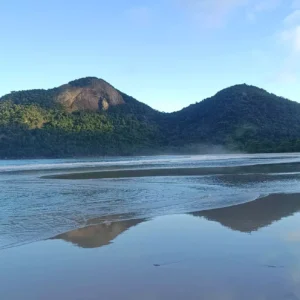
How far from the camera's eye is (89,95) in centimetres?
12712

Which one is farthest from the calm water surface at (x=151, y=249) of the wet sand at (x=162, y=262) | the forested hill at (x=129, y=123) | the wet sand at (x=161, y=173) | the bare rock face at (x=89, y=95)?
the bare rock face at (x=89, y=95)

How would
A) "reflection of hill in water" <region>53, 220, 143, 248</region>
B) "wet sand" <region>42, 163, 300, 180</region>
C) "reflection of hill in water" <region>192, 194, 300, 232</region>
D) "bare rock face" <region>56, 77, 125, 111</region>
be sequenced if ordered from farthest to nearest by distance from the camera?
"bare rock face" <region>56, 77, 125, 111</region>
"wet sand" <region>42, 163, 300, 180</region>
"reflection of hill in water" <region>192, 194, 300, 232</region>
"reflection of hill in water" <region>53, 220, 143, 248</region>

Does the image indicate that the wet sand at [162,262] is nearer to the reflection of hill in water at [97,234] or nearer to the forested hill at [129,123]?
the reflection of hill in water at [97,234]

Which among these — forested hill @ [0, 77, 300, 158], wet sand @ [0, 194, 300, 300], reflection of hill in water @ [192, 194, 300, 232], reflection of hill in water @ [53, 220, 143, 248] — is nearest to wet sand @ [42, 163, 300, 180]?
reflection of hill in water @ [192, 194, 300, 232]

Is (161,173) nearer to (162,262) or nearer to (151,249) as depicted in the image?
(151,249)

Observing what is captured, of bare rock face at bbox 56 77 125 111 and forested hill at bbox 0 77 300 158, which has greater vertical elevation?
bare rock face at bbox 56 77 125 111

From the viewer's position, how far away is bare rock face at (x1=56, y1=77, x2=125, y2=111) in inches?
4685

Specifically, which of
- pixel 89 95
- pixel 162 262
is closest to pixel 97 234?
pixel 162 262

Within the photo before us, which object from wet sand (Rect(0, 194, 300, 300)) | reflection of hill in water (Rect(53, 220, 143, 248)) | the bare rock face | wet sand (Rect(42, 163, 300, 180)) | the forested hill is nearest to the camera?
wet sand (Rect(0, 194, 300, 300))

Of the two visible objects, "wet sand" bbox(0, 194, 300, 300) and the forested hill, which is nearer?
"wet sand" bbox(0, 194, 300, 300)

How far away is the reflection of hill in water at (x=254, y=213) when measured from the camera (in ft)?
29.9

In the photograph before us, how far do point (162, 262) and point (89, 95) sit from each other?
124436 millimetres

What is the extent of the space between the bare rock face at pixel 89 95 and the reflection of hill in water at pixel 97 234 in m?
109

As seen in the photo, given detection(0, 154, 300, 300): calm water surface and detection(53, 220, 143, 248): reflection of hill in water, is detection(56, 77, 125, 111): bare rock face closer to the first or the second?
detection(0, 154, 300, 300): calm water surface
